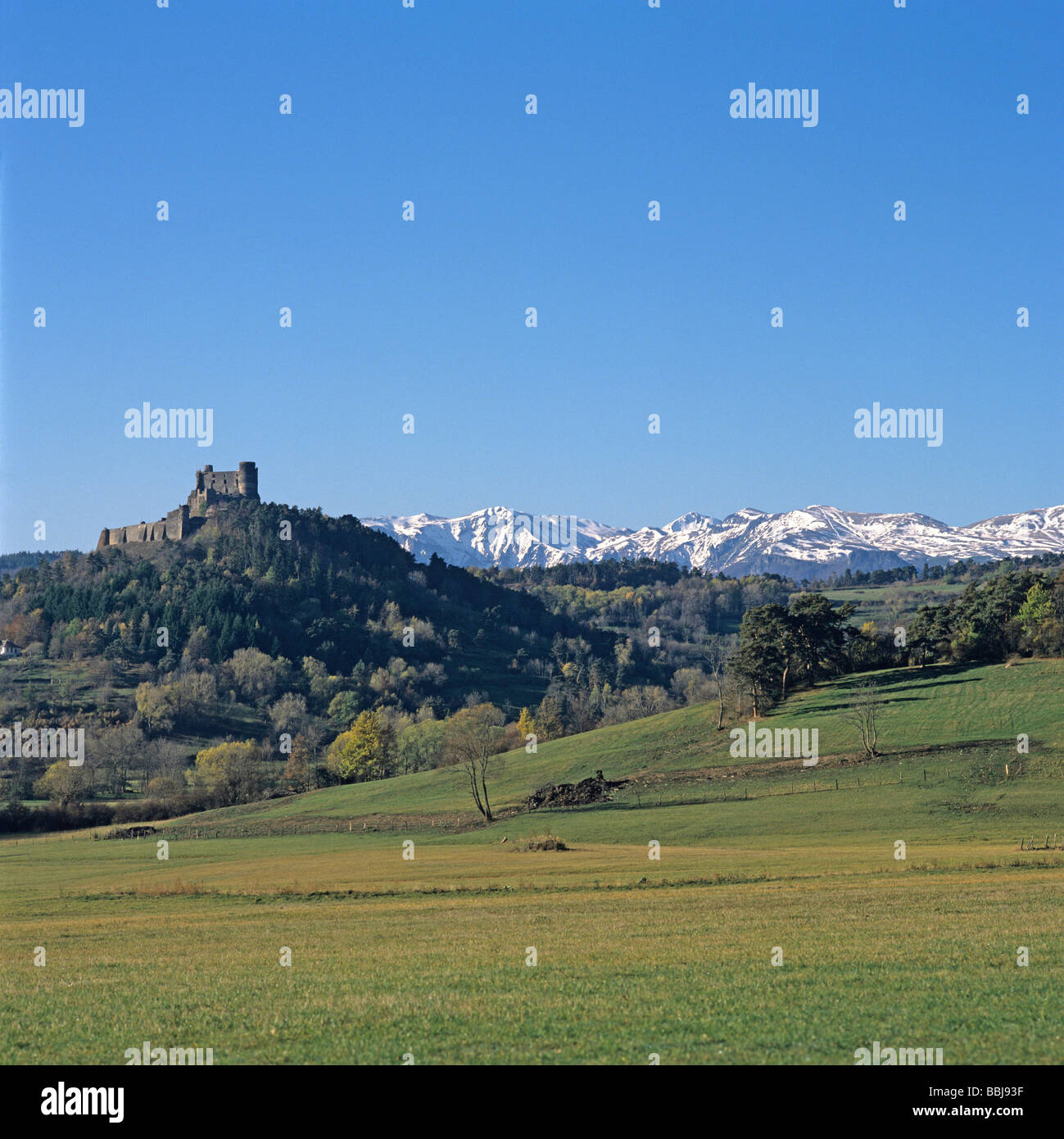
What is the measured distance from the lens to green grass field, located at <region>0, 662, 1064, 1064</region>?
58.5 ft

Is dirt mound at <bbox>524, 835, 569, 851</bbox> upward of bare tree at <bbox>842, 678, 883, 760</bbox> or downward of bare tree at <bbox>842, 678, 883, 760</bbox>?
downward

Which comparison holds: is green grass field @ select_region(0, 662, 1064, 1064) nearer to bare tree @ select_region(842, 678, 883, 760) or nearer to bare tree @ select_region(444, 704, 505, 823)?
bare tree @ select_region(444, 704, 505, 823)

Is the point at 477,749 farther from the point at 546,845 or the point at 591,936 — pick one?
the point at 591,936

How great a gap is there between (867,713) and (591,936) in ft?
269

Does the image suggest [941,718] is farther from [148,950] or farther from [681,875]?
[148,950]

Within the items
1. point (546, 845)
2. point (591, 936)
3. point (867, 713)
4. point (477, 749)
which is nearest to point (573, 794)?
point (477, 749)

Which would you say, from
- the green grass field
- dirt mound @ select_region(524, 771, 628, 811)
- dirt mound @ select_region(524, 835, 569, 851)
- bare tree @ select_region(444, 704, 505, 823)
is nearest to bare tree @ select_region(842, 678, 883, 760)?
the green grass field

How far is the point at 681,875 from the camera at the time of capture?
1940 inches

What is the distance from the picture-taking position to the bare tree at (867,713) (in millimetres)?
101363

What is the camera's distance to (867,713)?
349 ft

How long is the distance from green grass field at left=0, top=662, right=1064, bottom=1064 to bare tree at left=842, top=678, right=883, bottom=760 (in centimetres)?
1096

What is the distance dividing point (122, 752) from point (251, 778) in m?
37.1

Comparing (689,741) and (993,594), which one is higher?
(993,594)
